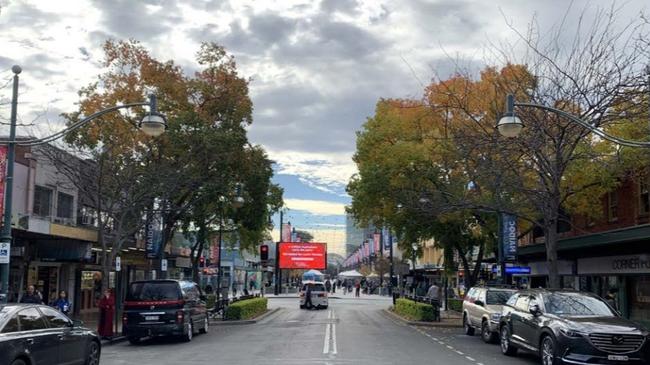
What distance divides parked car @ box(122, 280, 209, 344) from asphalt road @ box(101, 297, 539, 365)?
1.35 ft

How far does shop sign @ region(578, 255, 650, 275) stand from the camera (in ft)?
81.0

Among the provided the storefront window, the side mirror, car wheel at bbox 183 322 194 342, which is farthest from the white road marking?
the storefront window

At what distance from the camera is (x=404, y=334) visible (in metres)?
23.7

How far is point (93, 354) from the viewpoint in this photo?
45.2 feet

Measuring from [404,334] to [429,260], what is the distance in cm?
5048

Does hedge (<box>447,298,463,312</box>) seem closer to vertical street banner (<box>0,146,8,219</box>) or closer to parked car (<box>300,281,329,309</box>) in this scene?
parked car (<box>300,281,329,309</box>)

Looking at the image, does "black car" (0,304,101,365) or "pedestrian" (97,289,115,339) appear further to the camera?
"pedestrian" (97,289,115,339)

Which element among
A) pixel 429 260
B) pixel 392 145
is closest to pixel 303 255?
pixel 429 260

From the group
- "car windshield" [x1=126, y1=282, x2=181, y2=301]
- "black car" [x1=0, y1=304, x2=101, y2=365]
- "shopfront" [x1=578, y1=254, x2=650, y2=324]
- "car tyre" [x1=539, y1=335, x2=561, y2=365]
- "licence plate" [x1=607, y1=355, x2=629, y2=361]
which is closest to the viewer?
"black car" [x1=0, y1=304, x2=101, y2=365]

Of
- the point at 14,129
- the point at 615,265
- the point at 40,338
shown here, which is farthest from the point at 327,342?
the point at 615,265

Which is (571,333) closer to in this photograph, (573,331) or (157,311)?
(573,331)

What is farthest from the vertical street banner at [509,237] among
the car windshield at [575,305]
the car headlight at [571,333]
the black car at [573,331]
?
the car headlight at [571,333]

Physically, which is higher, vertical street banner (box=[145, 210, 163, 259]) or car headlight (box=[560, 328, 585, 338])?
vertical street banner (box=[145, 210, 163, 259])

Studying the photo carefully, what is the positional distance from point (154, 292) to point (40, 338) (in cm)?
925
